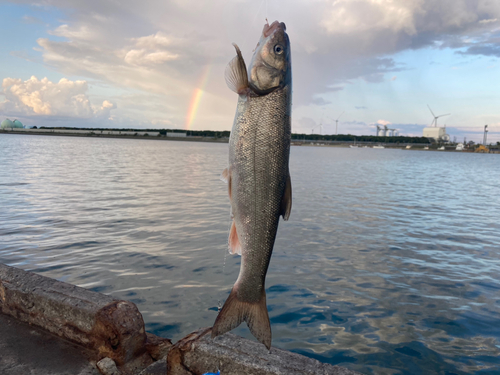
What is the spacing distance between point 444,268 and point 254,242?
38.9 ft

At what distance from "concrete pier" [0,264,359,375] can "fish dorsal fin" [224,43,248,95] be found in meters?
3.09

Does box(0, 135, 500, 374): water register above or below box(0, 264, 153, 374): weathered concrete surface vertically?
below

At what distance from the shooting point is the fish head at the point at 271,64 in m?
3.32

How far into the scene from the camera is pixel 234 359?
4305mm

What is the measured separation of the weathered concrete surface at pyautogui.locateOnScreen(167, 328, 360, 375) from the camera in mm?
4125

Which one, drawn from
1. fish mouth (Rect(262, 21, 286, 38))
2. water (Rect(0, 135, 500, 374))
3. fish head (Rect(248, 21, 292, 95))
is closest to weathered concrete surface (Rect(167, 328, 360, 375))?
fish head (Rect(248, 21, 292, 95))

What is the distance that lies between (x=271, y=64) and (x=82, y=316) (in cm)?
437

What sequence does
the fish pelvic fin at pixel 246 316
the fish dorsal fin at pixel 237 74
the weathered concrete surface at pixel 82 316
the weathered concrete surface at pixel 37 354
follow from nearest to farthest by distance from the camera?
the fish dorsal fin at pixel 237 74, the fish pelvic fin at pixel 246 316, the weathered concrete surface at pixel 37 354, the weathered concrete surface at pixel 82 316

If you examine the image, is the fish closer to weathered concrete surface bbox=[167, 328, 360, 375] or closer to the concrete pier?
weathered concrete surface bbox=[167, 328, 360, 375]

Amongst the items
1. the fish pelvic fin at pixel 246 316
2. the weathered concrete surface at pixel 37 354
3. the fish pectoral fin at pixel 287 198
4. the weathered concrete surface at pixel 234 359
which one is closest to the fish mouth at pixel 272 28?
the fish pectoral fin at pixel 287 198

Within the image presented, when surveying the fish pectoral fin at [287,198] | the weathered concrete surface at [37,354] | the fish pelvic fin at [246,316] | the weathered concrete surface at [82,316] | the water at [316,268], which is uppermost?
the fish pectoral fin at [287,198]

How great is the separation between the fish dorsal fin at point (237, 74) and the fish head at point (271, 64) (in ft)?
0.31

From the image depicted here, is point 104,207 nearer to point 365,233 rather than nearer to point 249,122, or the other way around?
point 365,233

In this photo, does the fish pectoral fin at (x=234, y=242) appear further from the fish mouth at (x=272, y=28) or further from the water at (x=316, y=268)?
the water at (x=316, y=268)
